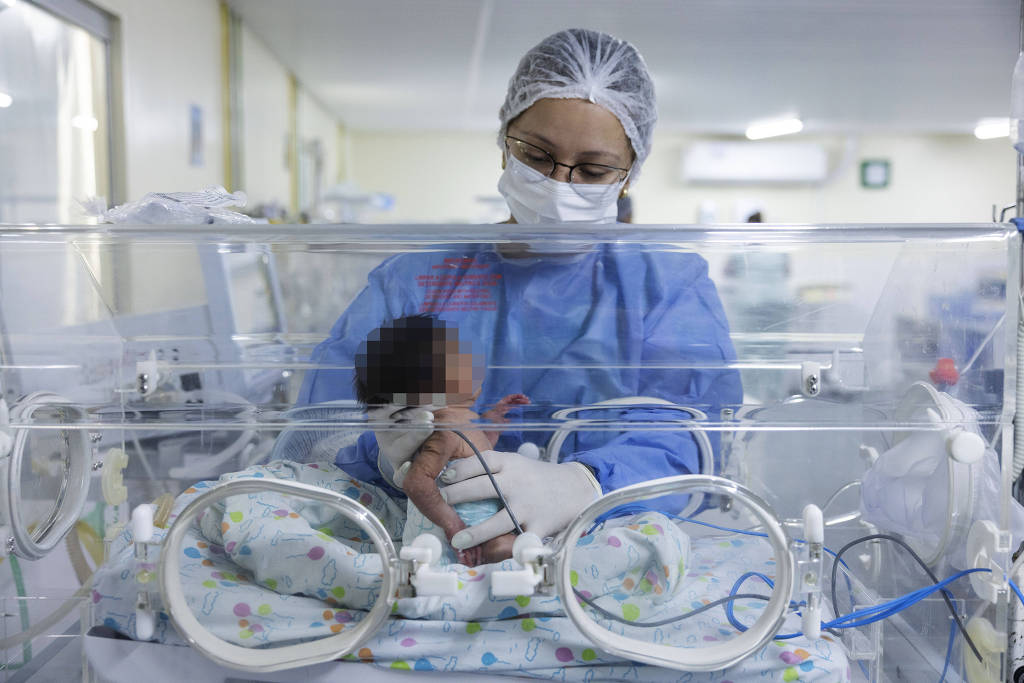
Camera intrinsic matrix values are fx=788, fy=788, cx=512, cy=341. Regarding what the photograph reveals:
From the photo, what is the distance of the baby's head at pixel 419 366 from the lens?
1.04m

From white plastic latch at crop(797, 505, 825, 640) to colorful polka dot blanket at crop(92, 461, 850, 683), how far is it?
4 cm

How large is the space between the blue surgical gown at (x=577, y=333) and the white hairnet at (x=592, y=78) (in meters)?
0.42

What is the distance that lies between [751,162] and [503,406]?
7936 millimetres

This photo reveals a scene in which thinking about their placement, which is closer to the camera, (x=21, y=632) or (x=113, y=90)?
(x=21, y=632)

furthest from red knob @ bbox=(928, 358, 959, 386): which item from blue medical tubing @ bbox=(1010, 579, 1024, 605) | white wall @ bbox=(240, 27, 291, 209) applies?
white wall @ bbox=(240, 27, 291, 209)

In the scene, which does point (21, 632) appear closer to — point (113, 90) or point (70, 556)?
point (70, 556)

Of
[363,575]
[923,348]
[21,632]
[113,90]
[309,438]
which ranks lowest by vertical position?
[21,632]

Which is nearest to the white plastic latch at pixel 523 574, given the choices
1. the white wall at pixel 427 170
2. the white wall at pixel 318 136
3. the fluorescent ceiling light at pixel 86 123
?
the fluorescent ceiling light at pixel 86 123

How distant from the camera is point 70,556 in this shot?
1.17 m

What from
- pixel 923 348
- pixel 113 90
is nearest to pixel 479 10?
pixel 113 90

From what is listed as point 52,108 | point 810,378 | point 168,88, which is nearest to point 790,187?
point 168,88

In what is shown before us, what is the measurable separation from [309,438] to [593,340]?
17.1 inches

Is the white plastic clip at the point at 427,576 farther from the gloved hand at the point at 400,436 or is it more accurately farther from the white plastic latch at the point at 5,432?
→ the white plastic latch at the point at 5,432

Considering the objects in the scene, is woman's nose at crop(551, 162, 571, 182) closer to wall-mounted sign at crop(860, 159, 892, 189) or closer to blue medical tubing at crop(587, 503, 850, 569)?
blue medical tubing at crop(587, 503, 850, 569)
